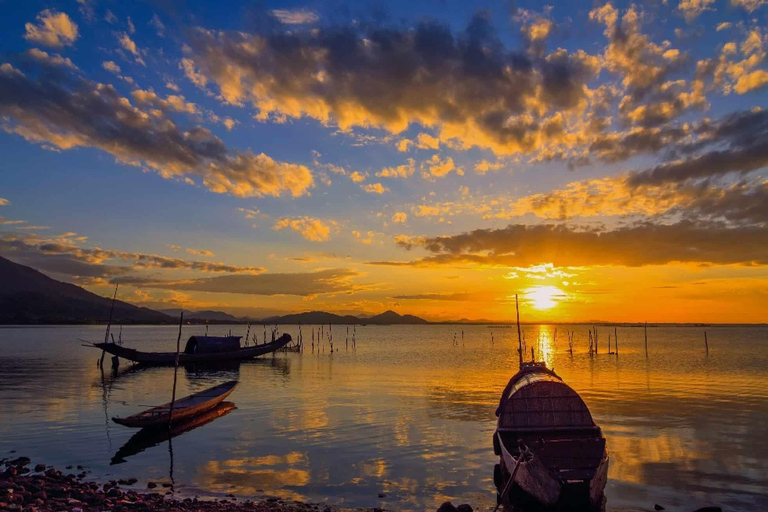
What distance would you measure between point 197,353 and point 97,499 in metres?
53.3

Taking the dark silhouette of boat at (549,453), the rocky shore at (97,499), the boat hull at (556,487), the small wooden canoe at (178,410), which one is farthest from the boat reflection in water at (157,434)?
the boat hull at (556,487)

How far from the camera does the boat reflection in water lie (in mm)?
22898

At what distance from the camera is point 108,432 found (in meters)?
26.5

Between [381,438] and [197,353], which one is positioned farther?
[197,353]

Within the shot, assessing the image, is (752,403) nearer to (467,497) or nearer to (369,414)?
(369,414)

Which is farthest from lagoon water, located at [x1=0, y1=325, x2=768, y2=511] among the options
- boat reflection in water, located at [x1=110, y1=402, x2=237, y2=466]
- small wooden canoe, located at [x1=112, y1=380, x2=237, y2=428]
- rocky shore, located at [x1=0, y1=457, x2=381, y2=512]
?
small wooden canoe, located at [x1=112, y1=380, x2=237, y2=428]

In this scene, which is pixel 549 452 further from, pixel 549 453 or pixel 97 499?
pixel 97 499

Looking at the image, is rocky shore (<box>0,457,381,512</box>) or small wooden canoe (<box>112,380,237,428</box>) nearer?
rocky shore (<box>0,457,381,512</box>)

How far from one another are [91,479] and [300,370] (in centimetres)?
4213

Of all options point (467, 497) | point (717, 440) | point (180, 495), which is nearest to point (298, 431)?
point (180, 495)

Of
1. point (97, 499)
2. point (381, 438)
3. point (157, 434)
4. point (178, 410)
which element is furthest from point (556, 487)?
point (178, 410)

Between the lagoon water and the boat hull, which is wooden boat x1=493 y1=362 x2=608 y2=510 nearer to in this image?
the boat hull

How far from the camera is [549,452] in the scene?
1608 centimetres

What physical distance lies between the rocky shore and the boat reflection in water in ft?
11.9
